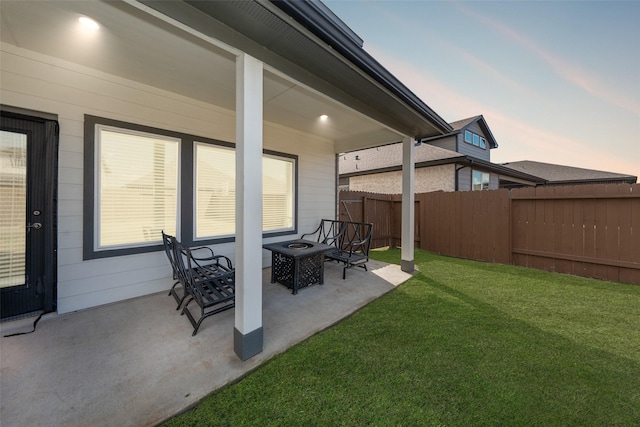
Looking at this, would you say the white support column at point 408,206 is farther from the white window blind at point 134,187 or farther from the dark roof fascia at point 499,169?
the dark roof fascia at point 499,169

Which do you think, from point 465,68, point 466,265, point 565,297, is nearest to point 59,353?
point 565,297

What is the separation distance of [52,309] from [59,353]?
41.3 inches

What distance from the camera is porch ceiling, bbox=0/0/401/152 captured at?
1.91 m

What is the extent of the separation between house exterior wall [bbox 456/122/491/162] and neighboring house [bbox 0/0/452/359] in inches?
300

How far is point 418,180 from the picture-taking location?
1041 centimetres

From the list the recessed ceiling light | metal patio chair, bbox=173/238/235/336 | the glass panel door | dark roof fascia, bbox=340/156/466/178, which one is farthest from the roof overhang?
dark roof fascia, bbox=340/156/466/178

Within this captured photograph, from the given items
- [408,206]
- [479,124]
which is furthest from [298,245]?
[479,124]

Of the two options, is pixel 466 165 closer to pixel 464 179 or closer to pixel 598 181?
pixel 464 179

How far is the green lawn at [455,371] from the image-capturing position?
4.89 ft

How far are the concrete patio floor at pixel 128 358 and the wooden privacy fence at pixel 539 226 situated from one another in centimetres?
413

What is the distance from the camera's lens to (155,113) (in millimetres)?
3287

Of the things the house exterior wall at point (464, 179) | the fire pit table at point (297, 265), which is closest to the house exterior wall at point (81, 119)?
the fire pit table at point (297, 265)

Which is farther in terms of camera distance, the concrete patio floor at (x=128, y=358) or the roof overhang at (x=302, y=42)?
the roof overhang at (x=302, y=42)

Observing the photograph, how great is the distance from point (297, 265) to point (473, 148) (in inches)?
460
